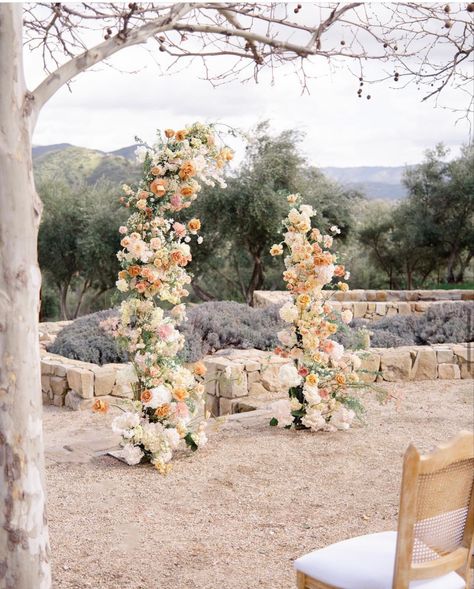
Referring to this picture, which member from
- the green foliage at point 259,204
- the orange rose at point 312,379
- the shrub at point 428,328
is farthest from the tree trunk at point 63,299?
the orange rose at point 312,379

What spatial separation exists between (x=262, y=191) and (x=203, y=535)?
16.2m

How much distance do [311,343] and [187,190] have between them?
176 cm

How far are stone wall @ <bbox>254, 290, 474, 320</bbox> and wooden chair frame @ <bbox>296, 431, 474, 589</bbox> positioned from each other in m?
11.6

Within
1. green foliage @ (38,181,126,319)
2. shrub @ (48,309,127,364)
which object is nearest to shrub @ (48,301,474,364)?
shrub @ (48,309,127,364)

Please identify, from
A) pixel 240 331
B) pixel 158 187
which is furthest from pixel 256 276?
pixel 158 187

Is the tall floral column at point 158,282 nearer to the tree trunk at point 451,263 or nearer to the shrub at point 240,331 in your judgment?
the shrub at point 240,331

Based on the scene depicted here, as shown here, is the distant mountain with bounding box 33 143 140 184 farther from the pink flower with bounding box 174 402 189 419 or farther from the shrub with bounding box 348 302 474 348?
the pink flower with bounding box 174 402 189 419

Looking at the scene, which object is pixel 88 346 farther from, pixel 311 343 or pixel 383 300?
pixel 383 300

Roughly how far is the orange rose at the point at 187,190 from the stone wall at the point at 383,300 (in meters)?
8.92

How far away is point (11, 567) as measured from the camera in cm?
284

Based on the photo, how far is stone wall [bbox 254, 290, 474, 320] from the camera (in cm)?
1493

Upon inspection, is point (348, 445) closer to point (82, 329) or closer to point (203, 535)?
point (203, 535)

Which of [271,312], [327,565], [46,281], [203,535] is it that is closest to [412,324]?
[271,312]

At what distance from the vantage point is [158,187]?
529cm
